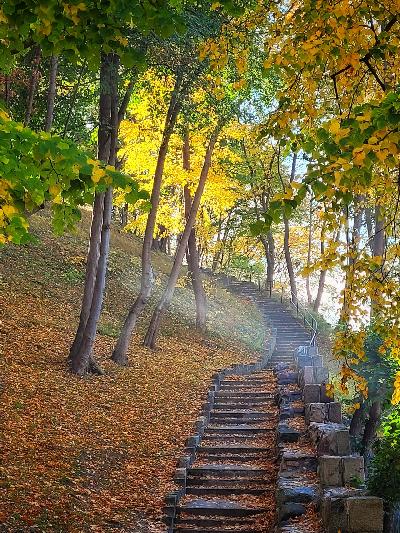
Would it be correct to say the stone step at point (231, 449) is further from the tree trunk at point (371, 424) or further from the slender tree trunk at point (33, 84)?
the slender tree trunk at point (33, 84)

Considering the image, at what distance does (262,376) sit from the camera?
746 inches

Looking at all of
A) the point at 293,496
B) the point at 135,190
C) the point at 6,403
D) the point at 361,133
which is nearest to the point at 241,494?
the point at 293,496

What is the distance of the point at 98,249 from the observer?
14.3 meters

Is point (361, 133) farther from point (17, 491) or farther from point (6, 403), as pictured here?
point (6, 403)

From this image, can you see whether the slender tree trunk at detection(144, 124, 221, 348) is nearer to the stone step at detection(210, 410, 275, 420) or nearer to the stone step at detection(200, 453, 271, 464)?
the stone step at detection(210, 410, 275, 420)

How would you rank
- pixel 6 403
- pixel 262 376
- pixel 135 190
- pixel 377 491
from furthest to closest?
1. pixel 262 376
2. pixel 6 403
3. pixel 377 491
4. pixel 135 190

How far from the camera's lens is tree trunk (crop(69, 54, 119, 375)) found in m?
13.9

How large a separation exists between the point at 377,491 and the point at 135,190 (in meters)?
4.92

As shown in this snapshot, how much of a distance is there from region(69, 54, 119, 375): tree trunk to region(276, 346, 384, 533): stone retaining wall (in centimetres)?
484

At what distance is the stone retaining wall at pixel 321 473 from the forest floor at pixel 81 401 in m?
2.02

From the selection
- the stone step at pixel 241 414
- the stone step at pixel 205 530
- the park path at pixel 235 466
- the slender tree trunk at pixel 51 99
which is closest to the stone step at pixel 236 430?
the park path at pixel 235 466

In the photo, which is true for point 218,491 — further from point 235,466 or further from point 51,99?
point 51,99

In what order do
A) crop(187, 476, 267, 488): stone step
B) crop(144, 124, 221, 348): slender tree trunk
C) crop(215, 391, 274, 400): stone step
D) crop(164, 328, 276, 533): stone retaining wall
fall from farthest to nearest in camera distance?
1. crop(144, 124, 221, 348): slender tree trunk
2. crop(215, 391, 274, 400): stone step
3. crop(187, 476, 267, 488): stone step
4. crop(164, 328, 276, 533): stone retaining wall

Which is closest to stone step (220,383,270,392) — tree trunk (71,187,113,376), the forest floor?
the forest floor
